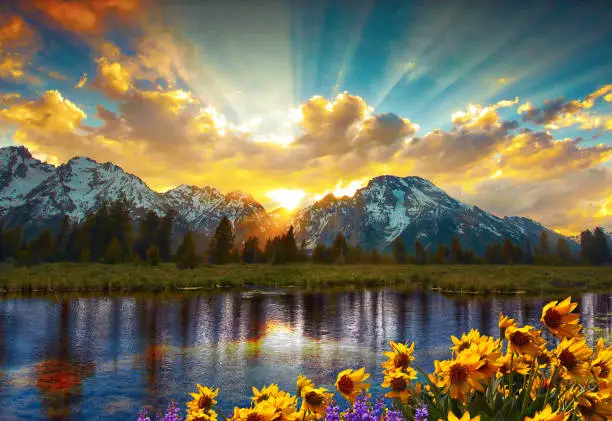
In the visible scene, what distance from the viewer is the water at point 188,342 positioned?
11719mm

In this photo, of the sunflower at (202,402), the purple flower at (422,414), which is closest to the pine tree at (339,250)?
the purple flower at (422,414)

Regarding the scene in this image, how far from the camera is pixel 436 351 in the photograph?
53.8 feet

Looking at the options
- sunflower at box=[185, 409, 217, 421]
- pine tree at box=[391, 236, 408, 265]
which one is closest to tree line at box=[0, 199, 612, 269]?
pine tree at box=[391, 236, 408, 265]

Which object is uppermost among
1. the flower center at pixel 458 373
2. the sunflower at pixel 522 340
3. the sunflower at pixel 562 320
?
the sunflower at pixel 562 320

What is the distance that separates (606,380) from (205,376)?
12.4 m

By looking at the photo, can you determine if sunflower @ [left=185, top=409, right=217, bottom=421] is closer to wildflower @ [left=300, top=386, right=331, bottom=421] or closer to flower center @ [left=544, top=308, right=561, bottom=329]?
wildflower @ [left=300, top=386, right=331, bottom=421]

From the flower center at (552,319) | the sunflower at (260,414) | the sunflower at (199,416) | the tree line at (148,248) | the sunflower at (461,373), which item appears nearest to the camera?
the sunflower at (260,414)

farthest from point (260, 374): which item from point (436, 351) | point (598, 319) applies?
point (598, 319)

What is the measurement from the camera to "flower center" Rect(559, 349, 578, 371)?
Result: 278cm

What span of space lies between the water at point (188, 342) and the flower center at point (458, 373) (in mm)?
9225

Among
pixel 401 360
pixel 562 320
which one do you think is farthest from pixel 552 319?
pixel 401 360

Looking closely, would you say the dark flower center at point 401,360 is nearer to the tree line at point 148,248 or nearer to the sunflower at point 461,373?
the sunflower at point 461,373

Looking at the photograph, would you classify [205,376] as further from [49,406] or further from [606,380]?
[606,380]

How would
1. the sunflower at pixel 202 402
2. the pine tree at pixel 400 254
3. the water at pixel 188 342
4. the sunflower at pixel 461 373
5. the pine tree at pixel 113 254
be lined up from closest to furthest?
the sunflower at pixel 461 373
the sunflower at pixel 202 402
the water at pixel 188 342
the pine tree at pixel 113 254
the pine tree at pixel 400 254
